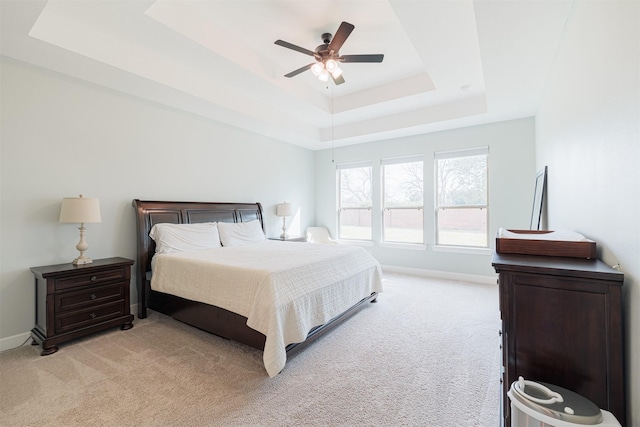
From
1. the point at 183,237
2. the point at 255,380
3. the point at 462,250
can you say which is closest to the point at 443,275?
the point at 462,250

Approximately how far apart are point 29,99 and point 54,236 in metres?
1.36

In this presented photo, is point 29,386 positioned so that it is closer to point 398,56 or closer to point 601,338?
point 601,338

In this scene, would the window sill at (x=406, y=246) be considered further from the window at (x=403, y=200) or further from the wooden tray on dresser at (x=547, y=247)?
the wooden tray on dresser at (x=547, y=247)

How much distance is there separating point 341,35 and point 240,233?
9.52 feet

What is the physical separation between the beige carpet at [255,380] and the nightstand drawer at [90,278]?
1.85ft

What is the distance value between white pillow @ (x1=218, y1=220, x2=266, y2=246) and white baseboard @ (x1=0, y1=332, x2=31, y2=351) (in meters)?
2.07

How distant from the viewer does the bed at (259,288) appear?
2214mm

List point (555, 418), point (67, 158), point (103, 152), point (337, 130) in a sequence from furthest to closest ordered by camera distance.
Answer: point (337, 130), point (103, 152), point (67, 158), point (555, 418)

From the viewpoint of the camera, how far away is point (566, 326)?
1.21 m

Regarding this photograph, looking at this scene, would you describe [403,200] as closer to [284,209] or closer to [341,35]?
[284,209]

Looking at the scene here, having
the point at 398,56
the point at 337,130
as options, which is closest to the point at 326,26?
the point at 398,56

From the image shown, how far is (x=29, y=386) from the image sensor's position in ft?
6.61

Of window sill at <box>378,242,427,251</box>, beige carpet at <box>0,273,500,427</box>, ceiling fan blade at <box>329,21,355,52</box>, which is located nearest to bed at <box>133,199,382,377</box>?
beige carpet at <box>0,273,500,427</box>

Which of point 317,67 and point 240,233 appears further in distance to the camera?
point 240,233
